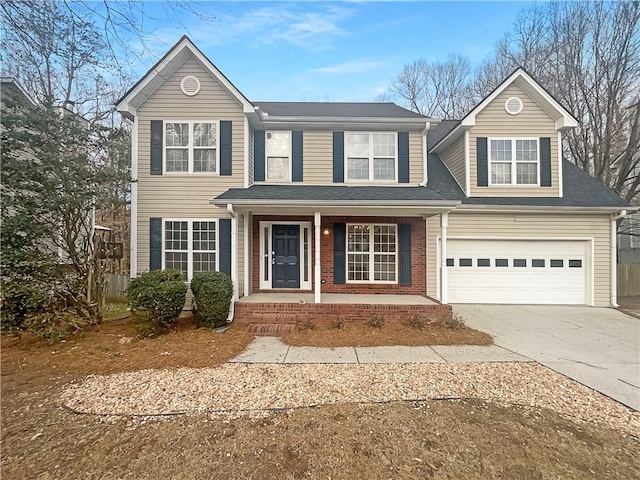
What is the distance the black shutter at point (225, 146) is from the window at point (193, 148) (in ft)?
0.66

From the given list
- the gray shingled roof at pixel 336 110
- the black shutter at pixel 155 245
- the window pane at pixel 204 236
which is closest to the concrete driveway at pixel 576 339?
the gray shingled roof at pixel 336 110

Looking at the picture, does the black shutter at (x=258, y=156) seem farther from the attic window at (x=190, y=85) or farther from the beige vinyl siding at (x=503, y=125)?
the beige vinyl siding at (x=503, y=125)

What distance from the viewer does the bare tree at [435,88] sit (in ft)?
68.7

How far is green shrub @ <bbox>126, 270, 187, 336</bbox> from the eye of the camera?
6.27 metres

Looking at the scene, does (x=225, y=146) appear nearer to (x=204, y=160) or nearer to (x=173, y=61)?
(x=204, y=160)

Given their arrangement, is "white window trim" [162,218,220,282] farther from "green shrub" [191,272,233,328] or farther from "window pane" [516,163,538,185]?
"window pane" [516,163,538,185]

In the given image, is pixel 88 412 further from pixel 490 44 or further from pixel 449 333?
pixel 490 44

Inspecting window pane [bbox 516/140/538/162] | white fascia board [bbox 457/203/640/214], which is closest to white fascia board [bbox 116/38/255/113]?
white fascia board [bbox 457/203/640/214]

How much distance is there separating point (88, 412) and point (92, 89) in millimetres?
15864

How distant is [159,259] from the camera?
833 cm

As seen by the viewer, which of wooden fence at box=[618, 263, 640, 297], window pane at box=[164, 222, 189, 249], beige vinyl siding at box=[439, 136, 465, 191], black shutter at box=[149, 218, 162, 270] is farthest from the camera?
wooden fence at box=[618, 263, 640, 297]

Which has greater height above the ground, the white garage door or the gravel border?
the white garage door

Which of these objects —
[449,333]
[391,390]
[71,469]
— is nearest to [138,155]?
[71,469]

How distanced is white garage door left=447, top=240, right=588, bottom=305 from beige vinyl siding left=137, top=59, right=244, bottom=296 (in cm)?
690
